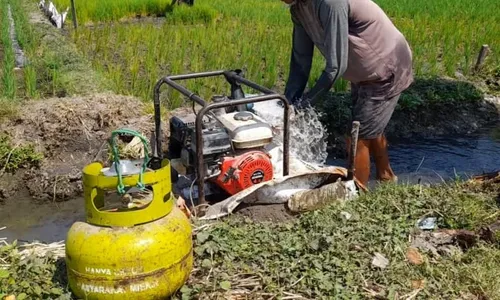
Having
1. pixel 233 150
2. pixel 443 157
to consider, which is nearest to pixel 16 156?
pixel 233 150

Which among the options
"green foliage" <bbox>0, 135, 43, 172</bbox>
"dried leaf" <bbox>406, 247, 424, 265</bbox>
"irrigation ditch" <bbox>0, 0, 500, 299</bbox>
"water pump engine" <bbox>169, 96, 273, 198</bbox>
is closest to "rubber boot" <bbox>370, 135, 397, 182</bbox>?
"irrigation ditch" <bbox>0, 0, 500, 299</bbox>

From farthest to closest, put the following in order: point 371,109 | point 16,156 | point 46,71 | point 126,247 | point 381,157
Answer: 1. point 46,71
2. point 16,156
3. point 381,157
4. point 371,109
5. point 126,247

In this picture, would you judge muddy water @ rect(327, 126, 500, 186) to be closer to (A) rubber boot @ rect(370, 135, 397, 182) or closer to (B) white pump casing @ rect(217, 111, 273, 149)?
(A) rubber boot @ rect(370, 135, 397, 182)

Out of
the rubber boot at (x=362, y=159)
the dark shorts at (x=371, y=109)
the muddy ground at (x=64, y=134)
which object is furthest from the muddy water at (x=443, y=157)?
the muddy ground at (x=64, y=134)

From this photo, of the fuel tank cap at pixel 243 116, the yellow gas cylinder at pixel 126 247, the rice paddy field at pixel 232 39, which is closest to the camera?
the yellow gas cylinder at pixel 126 247

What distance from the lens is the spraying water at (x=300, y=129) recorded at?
364cm

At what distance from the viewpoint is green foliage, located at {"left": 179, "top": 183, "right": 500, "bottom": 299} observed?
2549mm

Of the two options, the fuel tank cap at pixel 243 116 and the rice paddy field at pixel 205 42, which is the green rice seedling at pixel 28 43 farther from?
the fuel tank cap at pixel 243 116

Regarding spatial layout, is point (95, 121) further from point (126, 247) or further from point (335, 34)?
point (126, 247)

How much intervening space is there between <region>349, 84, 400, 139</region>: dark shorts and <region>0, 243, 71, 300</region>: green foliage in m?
2.14

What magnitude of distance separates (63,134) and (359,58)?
274 cm

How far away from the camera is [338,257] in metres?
2.75

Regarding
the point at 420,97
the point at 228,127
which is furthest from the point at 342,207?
the point at 420,97

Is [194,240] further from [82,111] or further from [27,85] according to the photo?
[27,85]
